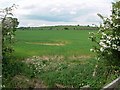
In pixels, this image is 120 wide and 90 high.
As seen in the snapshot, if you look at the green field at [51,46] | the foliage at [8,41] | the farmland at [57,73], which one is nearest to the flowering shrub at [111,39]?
the farmland at [57,73]

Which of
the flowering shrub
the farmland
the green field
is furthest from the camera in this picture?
the green field

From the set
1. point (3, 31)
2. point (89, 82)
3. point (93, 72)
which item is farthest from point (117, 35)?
point (3, 31)

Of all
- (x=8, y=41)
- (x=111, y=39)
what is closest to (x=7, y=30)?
(x=8, y=41)

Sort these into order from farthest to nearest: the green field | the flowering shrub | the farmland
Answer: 1. the green field
2. the farmland
3. the flowering shrub

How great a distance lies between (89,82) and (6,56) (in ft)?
14.9

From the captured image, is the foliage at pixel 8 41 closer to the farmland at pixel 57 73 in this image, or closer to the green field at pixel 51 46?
the farmland at pixel 57 73

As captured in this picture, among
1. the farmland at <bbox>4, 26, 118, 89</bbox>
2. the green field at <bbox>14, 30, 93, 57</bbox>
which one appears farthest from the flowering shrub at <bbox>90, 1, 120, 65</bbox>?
the green field at <bbox>14, 30, 93, 57</bbox>

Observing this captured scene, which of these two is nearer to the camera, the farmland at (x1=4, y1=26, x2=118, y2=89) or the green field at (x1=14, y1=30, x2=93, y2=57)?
the farmland at (x1=4, y1=26, x2=118, y2=89)

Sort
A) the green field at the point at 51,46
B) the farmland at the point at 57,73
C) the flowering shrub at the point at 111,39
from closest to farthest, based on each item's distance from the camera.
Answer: the flowering shrub at the point at 111,39
the farmland at the point at 57,73
the green field at the point at 51,46

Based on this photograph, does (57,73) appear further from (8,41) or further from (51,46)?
(51,46)

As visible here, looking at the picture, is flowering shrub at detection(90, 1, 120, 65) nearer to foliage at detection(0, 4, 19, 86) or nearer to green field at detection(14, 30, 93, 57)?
foliage at detection(0, 4, 19, 86)

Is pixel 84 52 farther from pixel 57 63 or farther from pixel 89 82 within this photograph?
pixel 89 82

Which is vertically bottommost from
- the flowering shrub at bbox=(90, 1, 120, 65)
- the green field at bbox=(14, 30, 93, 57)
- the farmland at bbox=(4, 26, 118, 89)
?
the farmland at bbox=(4, 26, 118, 89)

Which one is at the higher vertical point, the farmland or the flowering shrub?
the flowering shrub
